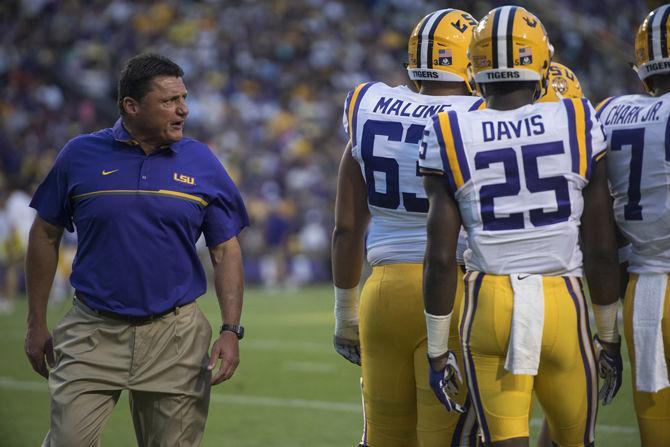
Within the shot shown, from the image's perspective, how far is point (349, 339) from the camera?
176 inches

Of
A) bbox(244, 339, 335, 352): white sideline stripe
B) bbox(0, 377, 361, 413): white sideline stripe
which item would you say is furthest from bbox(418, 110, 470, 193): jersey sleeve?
bbox(244, 339, 335, 352): white sideline stripe

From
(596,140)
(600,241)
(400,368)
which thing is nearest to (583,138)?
(596,140)

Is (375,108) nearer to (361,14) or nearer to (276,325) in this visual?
(276,325)

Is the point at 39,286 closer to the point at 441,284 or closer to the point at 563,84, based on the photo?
the point at 441,284

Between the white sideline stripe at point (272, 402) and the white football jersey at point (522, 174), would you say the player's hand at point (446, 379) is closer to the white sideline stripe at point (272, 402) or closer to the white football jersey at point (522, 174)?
the white football jersey at point (522, 174)

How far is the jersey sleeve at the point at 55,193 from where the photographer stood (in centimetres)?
396

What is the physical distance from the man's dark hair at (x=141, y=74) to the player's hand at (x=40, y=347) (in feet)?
2.87

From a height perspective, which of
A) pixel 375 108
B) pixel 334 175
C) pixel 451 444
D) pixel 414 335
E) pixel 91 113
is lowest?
pixel 334 175

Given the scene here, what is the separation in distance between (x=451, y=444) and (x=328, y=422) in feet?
11.6

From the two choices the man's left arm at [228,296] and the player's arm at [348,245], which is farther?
the player's arm at [348,245]

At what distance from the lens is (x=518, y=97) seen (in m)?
3.55

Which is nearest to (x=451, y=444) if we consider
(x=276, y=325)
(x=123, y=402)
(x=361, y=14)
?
(x=123, y=402)

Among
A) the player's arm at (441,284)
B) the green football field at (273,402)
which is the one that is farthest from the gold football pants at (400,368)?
the green football field at (273,402)

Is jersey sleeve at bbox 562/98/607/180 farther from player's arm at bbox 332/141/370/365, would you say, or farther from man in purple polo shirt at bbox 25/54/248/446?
man in purple polo shirt at bbox 25/54/248/446
